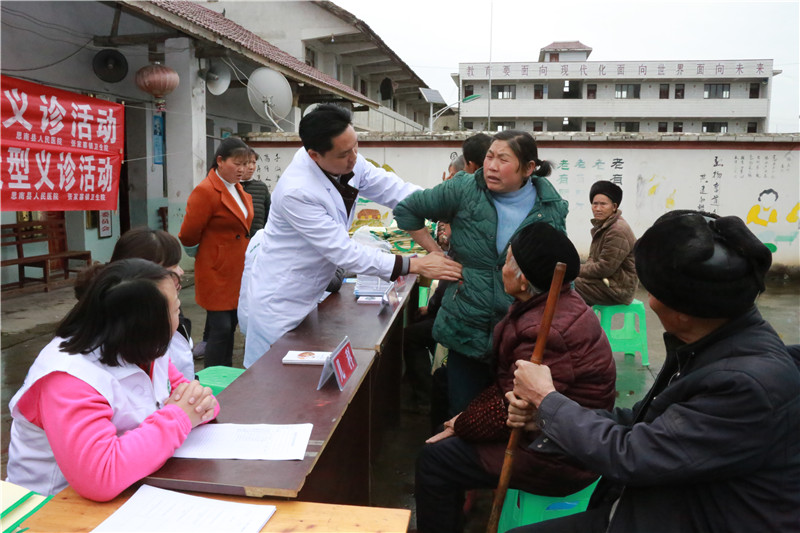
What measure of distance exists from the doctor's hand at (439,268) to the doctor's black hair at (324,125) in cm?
65

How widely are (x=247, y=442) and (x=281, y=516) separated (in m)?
0.32

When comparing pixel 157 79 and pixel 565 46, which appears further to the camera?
pixel 565 46

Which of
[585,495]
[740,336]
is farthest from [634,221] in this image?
[740,336]

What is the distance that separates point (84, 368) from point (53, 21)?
6.49 meters

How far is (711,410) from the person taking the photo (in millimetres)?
1114

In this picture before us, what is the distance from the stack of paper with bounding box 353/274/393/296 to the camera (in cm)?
343

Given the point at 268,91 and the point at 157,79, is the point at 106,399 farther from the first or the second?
the point at 268,91

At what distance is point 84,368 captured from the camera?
4.30ft

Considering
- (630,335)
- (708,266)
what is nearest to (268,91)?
(630,335)

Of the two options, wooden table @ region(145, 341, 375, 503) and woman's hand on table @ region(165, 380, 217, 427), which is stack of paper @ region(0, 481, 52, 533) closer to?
wooden table @ region(145, 341, 375, 503)

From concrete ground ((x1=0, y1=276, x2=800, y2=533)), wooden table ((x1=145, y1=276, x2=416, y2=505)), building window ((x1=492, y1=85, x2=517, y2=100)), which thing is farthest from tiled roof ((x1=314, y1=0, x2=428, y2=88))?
building window ((x1=492, y1=85, x2=517, y2=100))

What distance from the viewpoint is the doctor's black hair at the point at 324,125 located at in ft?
7.81

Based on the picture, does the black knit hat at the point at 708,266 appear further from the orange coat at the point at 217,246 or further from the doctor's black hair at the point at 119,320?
the orange coat at the point at 217,246

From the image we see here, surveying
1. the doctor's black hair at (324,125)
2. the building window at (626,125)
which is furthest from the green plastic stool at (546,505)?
the building window at (626,125)
